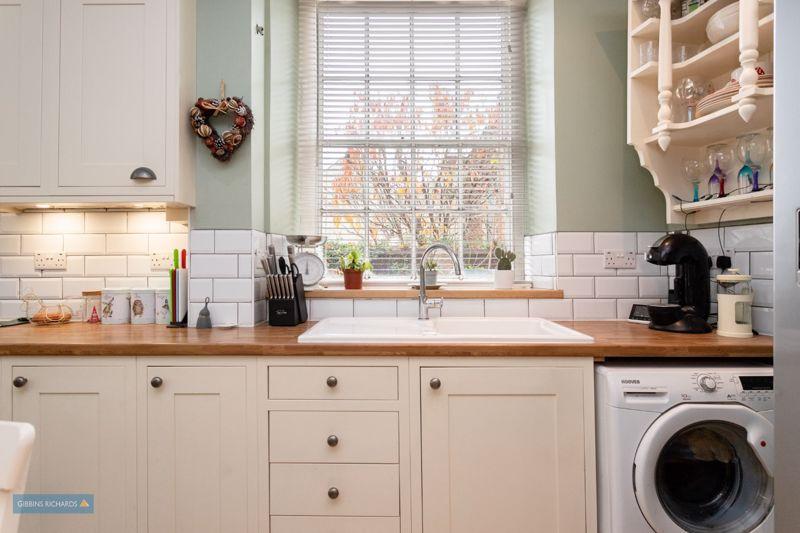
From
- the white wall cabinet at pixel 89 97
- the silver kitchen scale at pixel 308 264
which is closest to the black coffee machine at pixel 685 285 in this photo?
the silver kitchen scale at pixel 308 264

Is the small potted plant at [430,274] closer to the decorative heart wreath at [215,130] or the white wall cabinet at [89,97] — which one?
the decorative heart wreath at [215,130]

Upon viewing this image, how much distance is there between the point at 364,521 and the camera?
5.05 ft

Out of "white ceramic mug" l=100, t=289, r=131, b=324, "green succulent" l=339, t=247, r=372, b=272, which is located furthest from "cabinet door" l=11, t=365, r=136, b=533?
"green succulent" l=339, t=247, r=372, b=272

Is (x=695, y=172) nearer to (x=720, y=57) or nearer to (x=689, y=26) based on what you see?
(x=720, y=57)

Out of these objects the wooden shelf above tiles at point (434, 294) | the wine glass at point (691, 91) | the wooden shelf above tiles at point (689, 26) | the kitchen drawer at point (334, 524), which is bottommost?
the kitchen drawer at point (334, 524)

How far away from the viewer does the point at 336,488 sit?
1.54 metres

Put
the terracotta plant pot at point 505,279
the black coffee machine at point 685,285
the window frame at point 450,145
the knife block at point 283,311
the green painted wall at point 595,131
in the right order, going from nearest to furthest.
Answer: the black coffee machine at point 685,285
the knife block at point 283,311
the green painted wall at point 595,131
the terracotta plant pot at point 505,279
the window frame at point 450,145

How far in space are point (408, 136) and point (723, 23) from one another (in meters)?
1.46

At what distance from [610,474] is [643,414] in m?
0.23

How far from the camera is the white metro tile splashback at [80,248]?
2182mm

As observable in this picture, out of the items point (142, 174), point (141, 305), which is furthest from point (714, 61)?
point (141, 305)

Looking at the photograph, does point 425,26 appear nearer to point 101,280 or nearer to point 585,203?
point 585,203

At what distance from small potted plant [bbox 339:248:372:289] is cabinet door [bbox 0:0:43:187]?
1366 mm

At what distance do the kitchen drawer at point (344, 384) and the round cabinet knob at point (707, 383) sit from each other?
1003 millimetres
